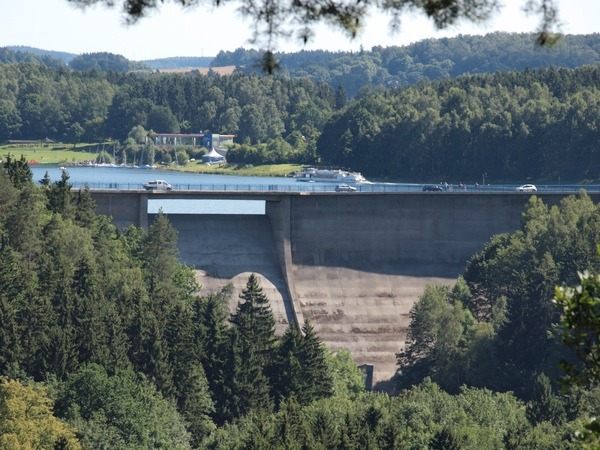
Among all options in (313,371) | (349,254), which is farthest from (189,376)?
(349,254)

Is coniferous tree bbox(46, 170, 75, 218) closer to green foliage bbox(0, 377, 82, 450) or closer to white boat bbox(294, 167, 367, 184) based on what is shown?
green foliage bbox(0, 377, 82, 450)

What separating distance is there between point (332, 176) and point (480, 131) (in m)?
12.8

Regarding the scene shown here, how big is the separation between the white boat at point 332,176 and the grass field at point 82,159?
491 inches

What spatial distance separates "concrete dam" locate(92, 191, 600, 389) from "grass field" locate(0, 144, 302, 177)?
66235 millimetres

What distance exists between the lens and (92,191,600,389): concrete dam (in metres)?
89.4

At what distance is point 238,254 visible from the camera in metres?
91.0

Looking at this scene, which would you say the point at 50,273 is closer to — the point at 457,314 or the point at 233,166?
the point at 457,314

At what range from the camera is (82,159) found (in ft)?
628

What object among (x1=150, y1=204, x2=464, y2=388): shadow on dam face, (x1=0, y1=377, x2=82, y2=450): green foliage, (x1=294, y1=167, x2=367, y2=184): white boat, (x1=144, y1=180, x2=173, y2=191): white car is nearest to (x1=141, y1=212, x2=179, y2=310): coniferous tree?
(x1=150, y1=204, x2=464, y2=388): shadow on dam face

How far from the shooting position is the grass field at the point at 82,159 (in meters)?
167

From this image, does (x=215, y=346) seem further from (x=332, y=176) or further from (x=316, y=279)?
(x=332, y=176)

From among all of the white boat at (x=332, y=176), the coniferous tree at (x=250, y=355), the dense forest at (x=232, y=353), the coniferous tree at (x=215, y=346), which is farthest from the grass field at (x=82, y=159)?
the coniferous tree at (x=215, y=346)

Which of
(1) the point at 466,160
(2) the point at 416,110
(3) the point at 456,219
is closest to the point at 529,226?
(3) the point at 456,219

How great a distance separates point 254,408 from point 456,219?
26.9 m
